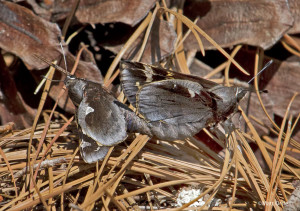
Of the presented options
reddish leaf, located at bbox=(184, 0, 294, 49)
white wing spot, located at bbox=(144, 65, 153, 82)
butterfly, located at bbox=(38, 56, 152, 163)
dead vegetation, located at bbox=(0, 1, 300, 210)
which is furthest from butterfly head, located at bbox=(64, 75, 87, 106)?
reddish leaf, located at bbox=(184, 0, 294, 49)

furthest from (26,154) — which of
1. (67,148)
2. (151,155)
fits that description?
(151,155)

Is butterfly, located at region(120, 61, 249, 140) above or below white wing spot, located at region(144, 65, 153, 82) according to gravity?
below

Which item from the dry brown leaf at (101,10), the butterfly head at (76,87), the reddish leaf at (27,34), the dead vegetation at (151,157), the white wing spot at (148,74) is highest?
the dry brown leaf at (101,10)

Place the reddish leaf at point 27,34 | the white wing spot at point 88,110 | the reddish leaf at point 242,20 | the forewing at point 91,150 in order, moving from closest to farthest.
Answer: the forewing at point 91,150
the white wing spot at point 88,110
the reddish leaf at point 27,34
the reddish leaf at point 242,20

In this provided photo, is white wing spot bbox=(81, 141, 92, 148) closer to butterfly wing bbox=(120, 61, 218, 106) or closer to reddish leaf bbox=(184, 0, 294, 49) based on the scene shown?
butterfly wing bbox=(120, 61, 218, 106)

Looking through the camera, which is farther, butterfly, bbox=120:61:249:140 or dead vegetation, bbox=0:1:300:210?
butterfly, bbox=120:61:249:140

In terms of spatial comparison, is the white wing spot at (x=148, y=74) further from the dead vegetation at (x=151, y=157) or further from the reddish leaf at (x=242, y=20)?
the reddish leaf at (x=242, y=20)

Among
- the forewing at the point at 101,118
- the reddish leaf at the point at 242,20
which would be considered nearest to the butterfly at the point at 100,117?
the forewing at the point at 101,118

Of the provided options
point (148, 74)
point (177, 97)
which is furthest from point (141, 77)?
point (177, 97)
